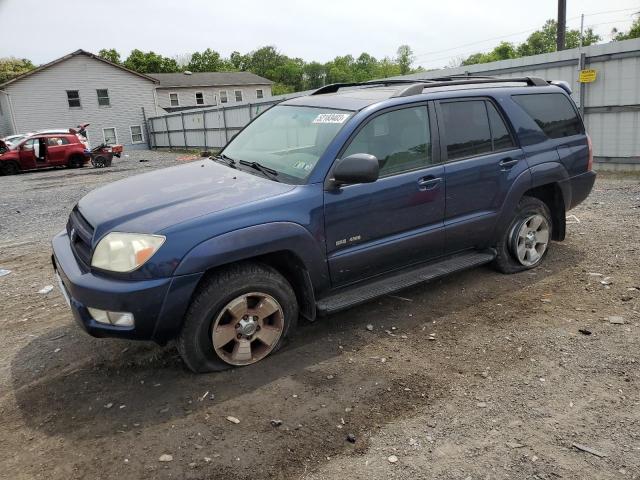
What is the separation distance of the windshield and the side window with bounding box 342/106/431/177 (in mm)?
208

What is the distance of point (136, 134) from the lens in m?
37.4

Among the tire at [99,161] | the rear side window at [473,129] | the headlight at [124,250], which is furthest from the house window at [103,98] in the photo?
Answer: the headlight at [124,250]

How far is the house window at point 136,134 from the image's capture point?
37250 millimetres

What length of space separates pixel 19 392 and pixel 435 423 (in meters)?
2.68

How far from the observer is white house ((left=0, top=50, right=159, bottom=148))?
3400 cm

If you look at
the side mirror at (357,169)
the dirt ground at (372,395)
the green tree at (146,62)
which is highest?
the green tree at (146,62)

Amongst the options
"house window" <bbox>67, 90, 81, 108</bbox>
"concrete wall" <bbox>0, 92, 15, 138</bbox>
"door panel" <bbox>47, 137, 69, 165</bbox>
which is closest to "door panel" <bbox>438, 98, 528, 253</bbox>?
"door panel" <bbox>47, 137, 69, 165</bbox>

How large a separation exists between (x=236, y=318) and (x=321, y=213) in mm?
925

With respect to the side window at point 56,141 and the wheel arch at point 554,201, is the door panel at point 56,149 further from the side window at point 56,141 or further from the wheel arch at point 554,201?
the wheel arch at point 554,201

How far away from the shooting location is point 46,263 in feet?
20.4

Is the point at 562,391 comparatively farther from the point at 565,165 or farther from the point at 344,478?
the point at 565,165

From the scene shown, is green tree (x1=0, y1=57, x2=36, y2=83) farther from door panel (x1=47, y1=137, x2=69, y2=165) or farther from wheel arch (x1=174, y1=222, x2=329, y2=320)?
wheel arch (x1=174, y1=222, x2=329, y2=320)

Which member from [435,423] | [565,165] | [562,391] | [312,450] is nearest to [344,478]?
[312,450]

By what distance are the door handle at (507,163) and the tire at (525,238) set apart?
450 mm
